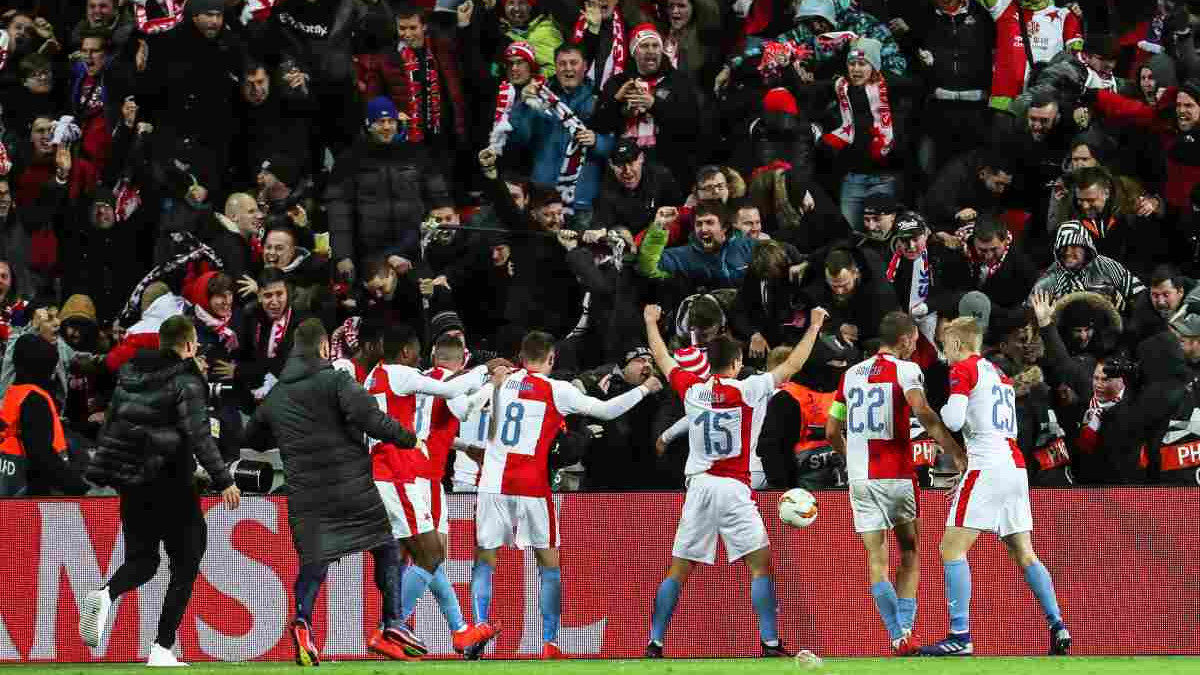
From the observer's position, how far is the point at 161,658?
554 inches

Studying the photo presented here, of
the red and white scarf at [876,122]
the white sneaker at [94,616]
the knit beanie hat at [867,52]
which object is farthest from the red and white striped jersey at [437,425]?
the knit beanie hat at [867,52]

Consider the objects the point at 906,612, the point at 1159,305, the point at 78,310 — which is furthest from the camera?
the point at 78,310

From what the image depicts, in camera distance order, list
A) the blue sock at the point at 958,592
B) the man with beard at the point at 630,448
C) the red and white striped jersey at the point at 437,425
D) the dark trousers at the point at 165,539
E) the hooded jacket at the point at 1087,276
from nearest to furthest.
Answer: the dark trousers at the point at 165,539 < the blue sock at the point at 958,592 < the red and white striped jersey at the point at 437,425 < the man with beard at the point at 630,448 < the hooded jacket at the point at 1087,276

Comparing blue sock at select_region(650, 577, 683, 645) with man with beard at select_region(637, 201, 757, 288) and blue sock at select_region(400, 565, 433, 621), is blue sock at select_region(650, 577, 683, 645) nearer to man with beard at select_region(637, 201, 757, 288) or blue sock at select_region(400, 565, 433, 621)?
blue sock at select_region(400, 565, 433, 621)

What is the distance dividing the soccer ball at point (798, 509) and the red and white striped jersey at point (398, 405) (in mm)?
2057

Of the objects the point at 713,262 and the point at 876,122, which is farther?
the point at 876,122

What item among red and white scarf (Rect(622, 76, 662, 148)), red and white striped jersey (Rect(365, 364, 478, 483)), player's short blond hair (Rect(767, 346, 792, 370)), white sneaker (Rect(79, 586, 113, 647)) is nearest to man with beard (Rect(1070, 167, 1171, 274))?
player's short blond hair (Rect(767, 346, 792, 370))

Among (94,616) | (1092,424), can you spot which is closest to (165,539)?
(94,616)

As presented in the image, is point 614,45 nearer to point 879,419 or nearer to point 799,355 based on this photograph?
point 799,355

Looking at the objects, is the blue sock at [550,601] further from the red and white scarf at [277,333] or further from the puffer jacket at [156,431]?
the red and white scarf at [277,333]

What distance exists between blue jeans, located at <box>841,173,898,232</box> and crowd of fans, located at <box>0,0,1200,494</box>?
3cm

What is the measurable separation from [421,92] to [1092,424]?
22.2ft

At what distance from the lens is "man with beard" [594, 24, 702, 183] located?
19.2 m

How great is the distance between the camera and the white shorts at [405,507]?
1473cm
